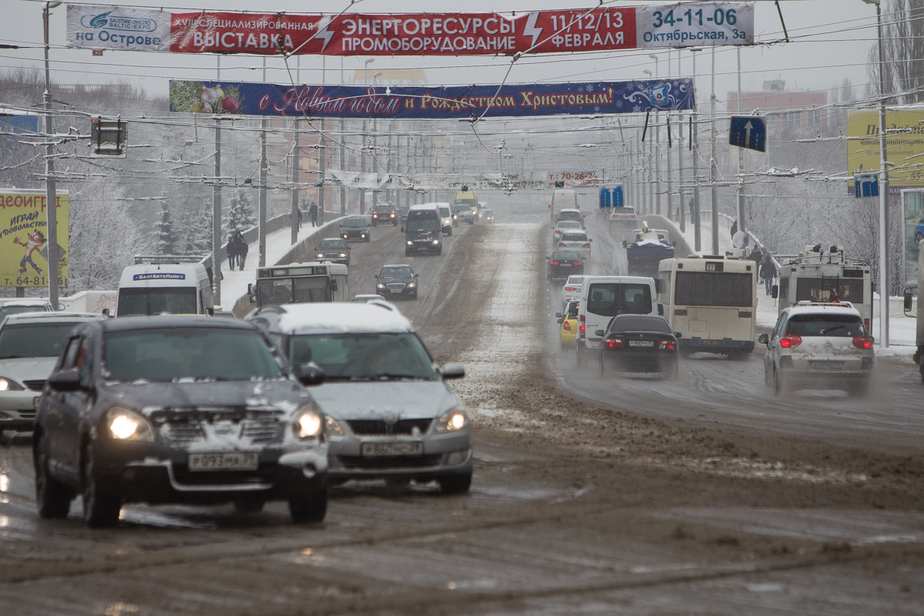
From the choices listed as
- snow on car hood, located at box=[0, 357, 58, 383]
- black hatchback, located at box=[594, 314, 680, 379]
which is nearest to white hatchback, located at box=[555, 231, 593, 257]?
black hatchback, located at box=[594, 314, 680, 379]

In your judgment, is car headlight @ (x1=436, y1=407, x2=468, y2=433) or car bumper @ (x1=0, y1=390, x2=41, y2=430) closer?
car headlight @ (x1=436, y1=407, x2=468, y2=433)

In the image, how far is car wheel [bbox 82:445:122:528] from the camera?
7.78m

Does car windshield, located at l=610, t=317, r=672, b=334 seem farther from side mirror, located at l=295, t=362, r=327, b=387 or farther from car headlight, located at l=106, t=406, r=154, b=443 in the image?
car headlight, located at l=106, t=406, r=154, b=443

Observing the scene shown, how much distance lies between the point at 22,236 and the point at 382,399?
1564 inches

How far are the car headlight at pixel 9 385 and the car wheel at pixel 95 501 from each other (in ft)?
23.6

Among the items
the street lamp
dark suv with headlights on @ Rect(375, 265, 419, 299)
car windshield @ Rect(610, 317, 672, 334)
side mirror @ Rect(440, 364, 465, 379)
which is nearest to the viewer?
side mirror @ Rect(440, 364, 465, 379)

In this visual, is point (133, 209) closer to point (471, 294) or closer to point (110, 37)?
point (471, 294)

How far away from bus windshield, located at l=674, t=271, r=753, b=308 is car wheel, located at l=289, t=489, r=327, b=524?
25.8 meters

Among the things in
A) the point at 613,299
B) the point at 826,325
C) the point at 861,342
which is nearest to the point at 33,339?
the point at 826,325

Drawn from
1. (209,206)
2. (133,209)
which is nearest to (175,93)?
(209,206)

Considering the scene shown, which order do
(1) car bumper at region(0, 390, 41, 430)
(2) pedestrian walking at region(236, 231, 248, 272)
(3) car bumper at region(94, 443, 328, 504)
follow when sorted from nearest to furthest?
(3) car bumper at region(94, 443, 328, 504) → (1) car bumper at region(0, 390, 41, 430) → (2) pedestrian walking at region(236, 231, 248, 272)

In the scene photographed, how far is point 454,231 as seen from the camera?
3248 inches

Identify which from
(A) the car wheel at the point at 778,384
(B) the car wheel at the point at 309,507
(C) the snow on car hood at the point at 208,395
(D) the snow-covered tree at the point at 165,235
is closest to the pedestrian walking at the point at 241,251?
(D) the snow-covered tree at the point at 165,235

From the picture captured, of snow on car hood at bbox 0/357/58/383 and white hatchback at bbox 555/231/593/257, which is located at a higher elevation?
white hatchback at bbox 555/231/593/257
